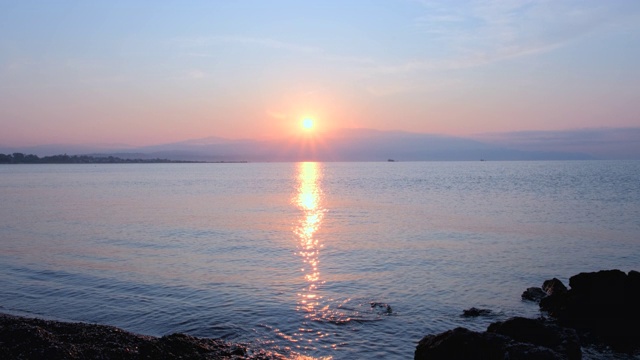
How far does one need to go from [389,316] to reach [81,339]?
371 inches

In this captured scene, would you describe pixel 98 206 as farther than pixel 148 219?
Yes

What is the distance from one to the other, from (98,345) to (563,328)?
38.0ft

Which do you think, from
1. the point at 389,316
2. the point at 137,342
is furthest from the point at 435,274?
the point at 137,342

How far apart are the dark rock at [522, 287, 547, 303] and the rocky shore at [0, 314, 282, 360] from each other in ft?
35.4

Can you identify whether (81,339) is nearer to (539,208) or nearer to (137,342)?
(137,342)

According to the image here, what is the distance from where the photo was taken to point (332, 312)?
18391mm

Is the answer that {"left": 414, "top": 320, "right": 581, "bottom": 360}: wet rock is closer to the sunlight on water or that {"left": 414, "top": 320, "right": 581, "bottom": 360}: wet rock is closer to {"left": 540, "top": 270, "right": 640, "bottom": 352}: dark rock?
{"left": 540, "top": 270, "right": 640, "bottom": 352}: dark rock

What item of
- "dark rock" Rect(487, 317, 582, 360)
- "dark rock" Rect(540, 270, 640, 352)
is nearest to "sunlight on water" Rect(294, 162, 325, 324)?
"dark rock" Rect(487, 317, 582, 360)

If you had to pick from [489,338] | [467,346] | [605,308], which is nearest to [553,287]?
[605,308]

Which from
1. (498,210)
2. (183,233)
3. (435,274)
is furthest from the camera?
(498,210)

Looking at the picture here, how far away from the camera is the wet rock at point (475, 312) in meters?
17.8

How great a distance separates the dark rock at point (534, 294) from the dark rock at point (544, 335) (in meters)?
7.02

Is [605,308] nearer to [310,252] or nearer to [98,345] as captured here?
[98,345]

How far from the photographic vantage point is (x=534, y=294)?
19.9 m
